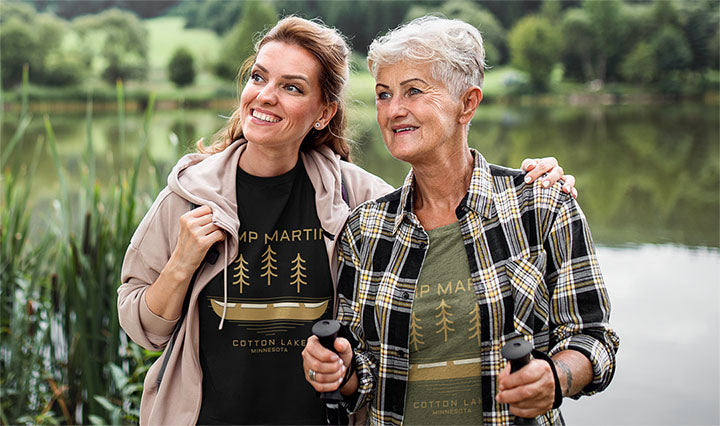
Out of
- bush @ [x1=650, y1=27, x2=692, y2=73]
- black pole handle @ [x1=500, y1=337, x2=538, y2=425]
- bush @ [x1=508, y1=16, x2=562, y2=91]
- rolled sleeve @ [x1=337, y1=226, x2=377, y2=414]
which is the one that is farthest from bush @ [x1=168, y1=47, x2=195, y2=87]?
black pole handle @ [x1=500, y1=337, x2=538, y2=425]

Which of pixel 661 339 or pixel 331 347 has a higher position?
pixel 661 339

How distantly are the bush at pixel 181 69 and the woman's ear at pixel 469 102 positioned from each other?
26238 mm

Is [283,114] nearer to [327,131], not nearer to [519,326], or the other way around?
[327,131]

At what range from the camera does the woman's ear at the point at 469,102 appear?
5.33ft

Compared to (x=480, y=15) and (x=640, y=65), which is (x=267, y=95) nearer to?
(x=640, y=65)

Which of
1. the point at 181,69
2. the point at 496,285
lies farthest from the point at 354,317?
the point at 181,69

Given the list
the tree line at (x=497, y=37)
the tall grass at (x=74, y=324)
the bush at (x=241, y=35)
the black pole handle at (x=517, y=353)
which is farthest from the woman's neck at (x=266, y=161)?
the bush at (x=241, y=35)

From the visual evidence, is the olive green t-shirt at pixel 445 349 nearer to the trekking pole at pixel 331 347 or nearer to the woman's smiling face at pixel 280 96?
the trekking pole at pixel 331 347

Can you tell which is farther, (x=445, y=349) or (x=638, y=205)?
(x=638, y=205)

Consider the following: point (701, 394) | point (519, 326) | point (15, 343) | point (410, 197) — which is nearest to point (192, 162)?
point (410, 197)

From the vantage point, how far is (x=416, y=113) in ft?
5.15

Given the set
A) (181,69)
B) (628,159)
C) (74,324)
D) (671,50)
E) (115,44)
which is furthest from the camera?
(115,44)

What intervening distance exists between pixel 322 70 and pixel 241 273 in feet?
2.18

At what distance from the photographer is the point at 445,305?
153cm
